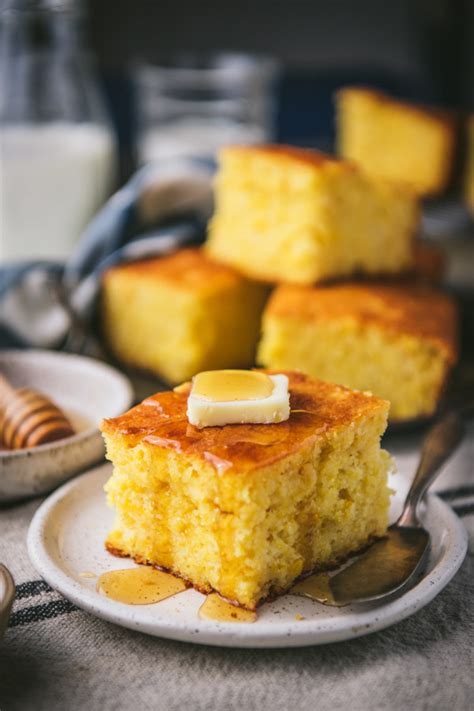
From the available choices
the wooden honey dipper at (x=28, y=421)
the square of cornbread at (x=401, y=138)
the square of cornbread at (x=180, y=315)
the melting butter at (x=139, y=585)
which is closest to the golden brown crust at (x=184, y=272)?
the square of cornbread at (x=180, y=315)

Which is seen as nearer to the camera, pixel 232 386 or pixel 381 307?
pixel 232 386

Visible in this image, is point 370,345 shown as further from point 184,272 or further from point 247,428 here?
point 247,428

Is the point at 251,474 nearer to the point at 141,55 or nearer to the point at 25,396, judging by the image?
the point at 25,396

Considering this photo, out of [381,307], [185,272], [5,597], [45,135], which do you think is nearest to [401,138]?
[45,135]

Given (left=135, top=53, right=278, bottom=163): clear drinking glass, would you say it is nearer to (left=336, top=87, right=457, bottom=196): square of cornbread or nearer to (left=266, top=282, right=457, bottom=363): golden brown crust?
(left=336, top=87, right=457, bottom=196): square of cornbread

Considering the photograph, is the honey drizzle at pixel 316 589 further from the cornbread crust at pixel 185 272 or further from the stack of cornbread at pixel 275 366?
the cornbread crust at pixel 185 272

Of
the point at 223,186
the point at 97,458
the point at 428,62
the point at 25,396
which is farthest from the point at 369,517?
the point at 428,62

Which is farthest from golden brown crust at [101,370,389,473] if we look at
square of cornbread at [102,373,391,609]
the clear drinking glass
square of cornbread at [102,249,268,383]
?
the clear drinking glass
